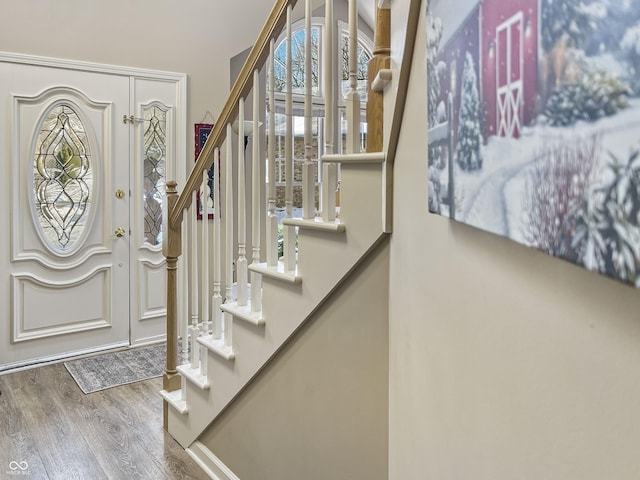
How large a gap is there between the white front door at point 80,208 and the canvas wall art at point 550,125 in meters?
3.63

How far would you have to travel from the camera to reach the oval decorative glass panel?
372 cm

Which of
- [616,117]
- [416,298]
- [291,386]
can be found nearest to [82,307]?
[291,386]

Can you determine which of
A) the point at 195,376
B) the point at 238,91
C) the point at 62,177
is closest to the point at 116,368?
the point at 62,177

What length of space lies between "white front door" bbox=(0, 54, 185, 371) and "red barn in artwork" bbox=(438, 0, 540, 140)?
3.66 m

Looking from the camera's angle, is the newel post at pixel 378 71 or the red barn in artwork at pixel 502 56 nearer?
the red barn in artwork at pixel 502 56

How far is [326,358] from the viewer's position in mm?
1631

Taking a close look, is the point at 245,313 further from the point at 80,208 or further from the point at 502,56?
the point at 80,208

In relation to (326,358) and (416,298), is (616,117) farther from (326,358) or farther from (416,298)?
(326,358)

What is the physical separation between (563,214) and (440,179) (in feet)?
1.22

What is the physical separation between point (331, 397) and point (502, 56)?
122 centimetres

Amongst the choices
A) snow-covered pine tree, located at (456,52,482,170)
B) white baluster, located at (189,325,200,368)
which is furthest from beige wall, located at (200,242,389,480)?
snow-covered pine tree, located at (456,52,482,170)

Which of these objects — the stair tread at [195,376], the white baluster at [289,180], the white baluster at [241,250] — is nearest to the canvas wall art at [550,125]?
the white baluster at [289,180]

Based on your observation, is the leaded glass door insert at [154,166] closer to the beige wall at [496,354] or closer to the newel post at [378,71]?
the newel post at [378,71]

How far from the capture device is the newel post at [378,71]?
4.53 ft
